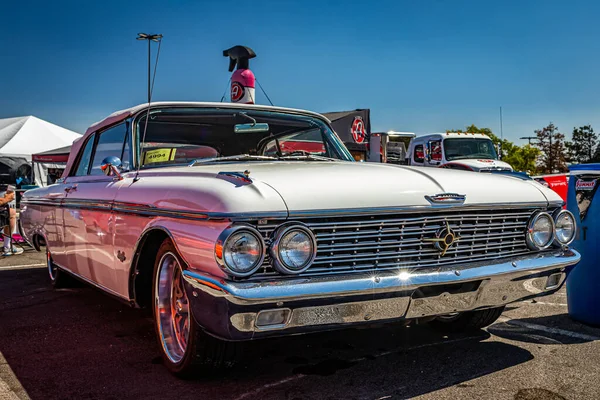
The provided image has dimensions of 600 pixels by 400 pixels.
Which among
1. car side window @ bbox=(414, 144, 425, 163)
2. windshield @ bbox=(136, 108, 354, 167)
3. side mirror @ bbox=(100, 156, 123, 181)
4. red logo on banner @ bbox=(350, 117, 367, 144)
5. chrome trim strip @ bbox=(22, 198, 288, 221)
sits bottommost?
chrome trim strip @ bbox=(22, 198, 288, 221)

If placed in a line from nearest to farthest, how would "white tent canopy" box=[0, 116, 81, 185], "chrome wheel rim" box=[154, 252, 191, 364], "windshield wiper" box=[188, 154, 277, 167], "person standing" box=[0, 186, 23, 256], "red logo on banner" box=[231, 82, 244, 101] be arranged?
"chrome wheel rim" box=[154, 252, 191, 364] < "windshield wiper" box=[188, 154, 277, 167] < "person standing" box=[0, 186, 23, 256] < "red logo on banner" box=[231, 82, 244, 101] < "white tent canopy" box=[0, 116, 81, 185]

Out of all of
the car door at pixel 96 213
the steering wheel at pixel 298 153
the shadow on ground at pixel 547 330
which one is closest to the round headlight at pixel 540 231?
the shadow on ground at pixel 547 330

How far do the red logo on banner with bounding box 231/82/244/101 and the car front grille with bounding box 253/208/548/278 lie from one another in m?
13.6

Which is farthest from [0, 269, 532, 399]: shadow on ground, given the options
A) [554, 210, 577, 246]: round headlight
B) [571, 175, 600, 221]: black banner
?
[571, 175, 600, 221]: black banner

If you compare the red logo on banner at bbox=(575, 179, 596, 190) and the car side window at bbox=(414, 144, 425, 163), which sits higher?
the car side window at bbox=(414, 144, 425, 163)

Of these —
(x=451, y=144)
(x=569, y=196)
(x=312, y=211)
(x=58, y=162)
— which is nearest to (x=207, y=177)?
(x=312, y=211)

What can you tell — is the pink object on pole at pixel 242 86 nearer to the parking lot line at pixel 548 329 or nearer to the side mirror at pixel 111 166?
the side mirror at pixel 111 166

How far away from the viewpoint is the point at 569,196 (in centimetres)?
439

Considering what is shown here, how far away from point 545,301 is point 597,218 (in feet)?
4.09

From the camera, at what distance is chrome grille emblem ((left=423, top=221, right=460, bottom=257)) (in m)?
2.98

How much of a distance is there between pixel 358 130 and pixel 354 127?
0.16m

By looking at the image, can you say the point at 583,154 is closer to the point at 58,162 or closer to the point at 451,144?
the point at 451,144

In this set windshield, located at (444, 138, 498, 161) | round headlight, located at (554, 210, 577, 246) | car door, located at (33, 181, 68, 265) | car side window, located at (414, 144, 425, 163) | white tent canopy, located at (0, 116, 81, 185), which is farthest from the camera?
white tent canopy, located at (0, 116, 81, 185)

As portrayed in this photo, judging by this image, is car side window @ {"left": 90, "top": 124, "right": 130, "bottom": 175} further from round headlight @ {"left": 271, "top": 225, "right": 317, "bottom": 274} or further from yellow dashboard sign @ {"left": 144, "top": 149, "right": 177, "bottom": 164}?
round headlight @ {"left": 271, "top": 225, "right": 317, "bottom": 274}
